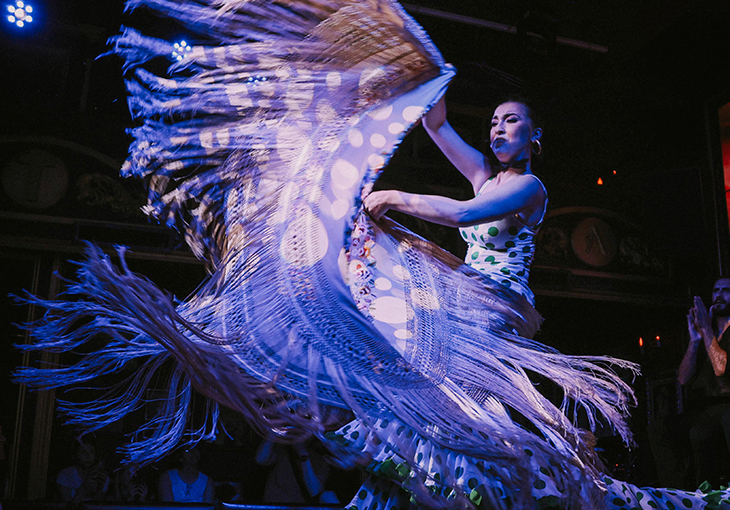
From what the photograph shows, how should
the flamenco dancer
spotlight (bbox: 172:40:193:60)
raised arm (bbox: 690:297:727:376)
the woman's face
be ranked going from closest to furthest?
the flamenco dancer → spotlight (bbox: 172:40:193:60) → the woman's face → raised arm (bbox: 690:297:727:376)

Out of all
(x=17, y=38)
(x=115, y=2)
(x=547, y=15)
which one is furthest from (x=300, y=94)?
(x=17, y=38)

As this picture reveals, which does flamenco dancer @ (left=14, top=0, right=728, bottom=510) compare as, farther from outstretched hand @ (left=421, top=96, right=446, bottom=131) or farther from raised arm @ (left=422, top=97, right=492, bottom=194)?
outstretched hand @ (left=421, top=96, right=446, bottom=131)

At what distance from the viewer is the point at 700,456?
3143mm

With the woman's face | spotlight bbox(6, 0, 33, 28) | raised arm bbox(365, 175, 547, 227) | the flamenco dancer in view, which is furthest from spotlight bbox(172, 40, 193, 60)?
spotlight bbox(6, 0, 33, 28)

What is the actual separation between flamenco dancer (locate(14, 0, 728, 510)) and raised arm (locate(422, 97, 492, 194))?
6.9 inches

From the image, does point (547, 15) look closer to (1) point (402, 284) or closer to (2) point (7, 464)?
(1) point (402, 284)

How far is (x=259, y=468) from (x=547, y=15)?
329 centimetres

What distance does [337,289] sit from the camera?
4.54ft

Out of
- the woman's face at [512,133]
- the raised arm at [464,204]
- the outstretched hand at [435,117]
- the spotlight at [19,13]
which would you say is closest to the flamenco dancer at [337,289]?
the raised arm at [464,204]

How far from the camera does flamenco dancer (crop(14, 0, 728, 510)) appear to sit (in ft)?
4.33

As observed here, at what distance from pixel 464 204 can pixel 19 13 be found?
4.38 meters

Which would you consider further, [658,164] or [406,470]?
[658,164]

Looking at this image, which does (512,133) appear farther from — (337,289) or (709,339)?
(709,339)

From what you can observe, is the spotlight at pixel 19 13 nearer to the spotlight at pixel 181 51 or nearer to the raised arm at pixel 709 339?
the spotlight at pixel 181 51
